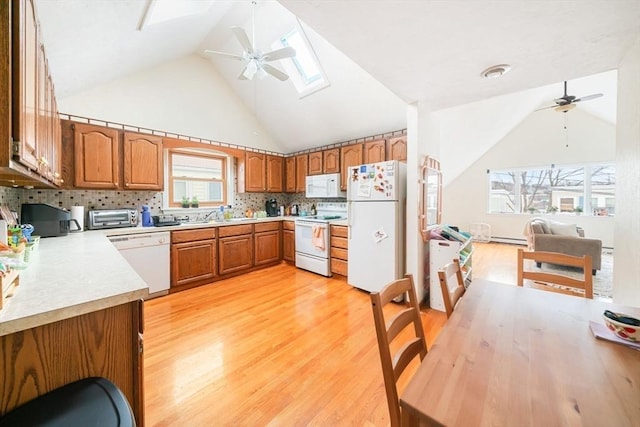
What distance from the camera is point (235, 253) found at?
12.4ft

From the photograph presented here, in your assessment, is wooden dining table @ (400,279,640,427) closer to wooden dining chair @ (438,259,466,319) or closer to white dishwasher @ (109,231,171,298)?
wooden dining chair @ (438,259,466,319)

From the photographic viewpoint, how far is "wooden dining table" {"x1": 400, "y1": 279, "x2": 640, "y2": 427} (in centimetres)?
58

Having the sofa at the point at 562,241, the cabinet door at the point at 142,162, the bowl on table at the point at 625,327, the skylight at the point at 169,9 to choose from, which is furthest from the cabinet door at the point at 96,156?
the sofa at the point at 562,241

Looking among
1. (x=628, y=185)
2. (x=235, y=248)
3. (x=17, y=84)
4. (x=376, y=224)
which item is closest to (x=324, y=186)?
(x=376, y=224)

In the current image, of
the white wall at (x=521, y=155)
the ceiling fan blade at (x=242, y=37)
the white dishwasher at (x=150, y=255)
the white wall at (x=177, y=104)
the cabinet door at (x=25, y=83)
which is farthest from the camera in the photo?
the white wall at (x=521, y=155)

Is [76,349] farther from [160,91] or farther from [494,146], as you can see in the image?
[494,146]

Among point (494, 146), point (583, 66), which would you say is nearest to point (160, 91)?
point (583, 66)

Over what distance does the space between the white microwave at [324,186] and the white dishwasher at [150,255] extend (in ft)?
7.58

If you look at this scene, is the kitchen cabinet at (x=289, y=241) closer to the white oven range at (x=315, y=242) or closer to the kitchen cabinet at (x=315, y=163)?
the white oven range at (x=315, y=242)

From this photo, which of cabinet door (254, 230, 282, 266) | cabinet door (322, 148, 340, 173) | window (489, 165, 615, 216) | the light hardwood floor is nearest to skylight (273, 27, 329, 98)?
cabinet door (322, 148, 340, 173)

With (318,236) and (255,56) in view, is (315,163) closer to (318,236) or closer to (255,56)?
(318,236)

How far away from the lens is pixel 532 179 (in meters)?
6.42

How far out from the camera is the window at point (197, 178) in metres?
3.84

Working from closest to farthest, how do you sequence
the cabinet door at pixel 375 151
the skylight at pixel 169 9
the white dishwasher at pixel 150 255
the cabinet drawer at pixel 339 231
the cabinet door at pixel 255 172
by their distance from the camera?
the skylight at pixel 169 9 < the white dishwasher at pixel 150 255 < the cabinet drawer at pixel 339 231 < the cabinet door at pixel 375 151 < the cabinet door at pixel 255 172
